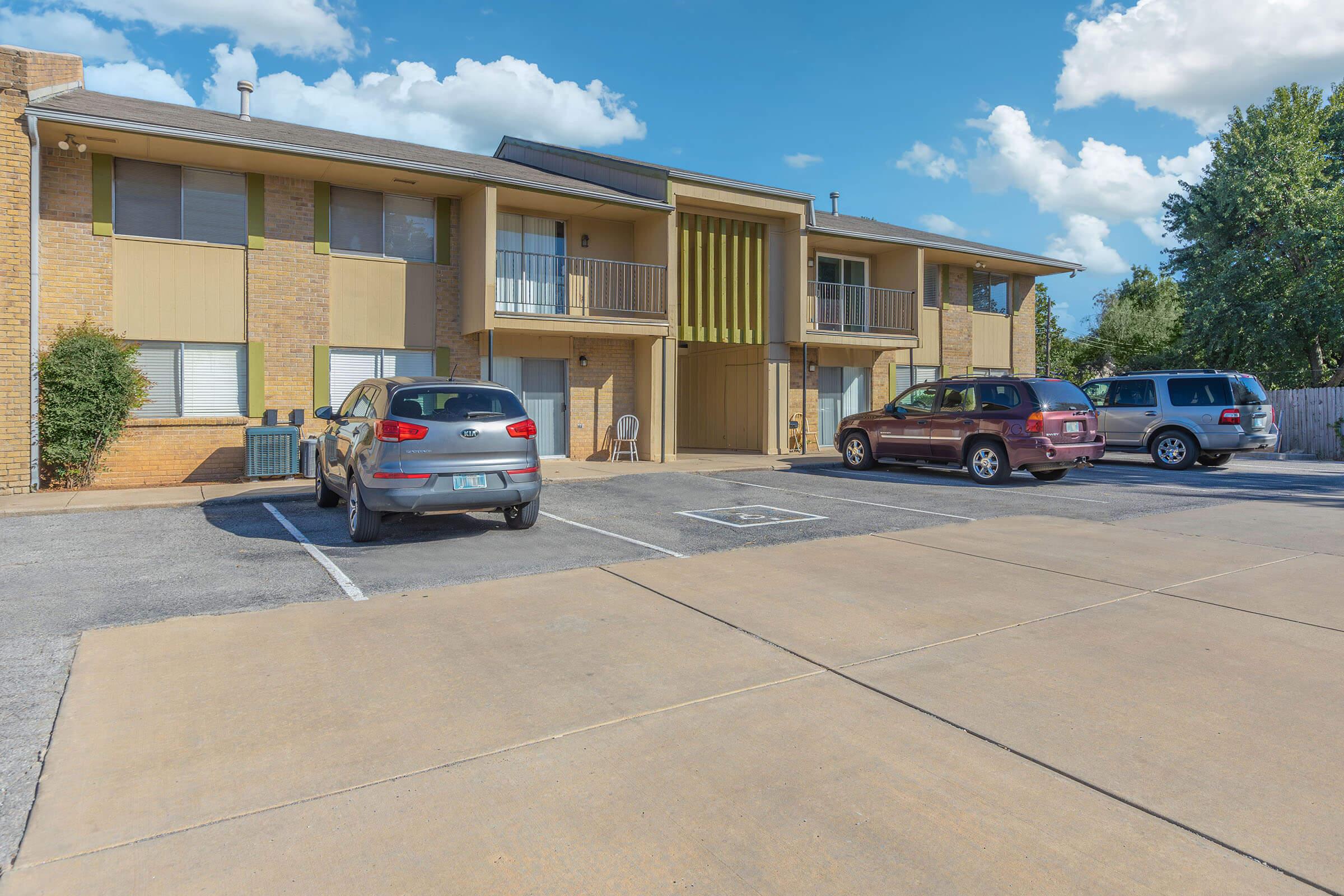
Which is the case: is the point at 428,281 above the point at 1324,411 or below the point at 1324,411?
above

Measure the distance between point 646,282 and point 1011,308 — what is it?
13124 mm

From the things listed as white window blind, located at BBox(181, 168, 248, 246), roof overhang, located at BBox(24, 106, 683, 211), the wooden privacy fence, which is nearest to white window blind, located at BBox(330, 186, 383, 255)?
roof overhang, located at BBox(24, 106, 683, 211)

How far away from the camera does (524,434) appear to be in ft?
26.5

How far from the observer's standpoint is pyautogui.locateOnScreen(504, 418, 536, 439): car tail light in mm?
7973

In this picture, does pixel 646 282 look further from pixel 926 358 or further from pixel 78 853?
pixel 78 853

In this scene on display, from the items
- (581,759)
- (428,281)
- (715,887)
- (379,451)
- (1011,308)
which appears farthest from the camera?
(1011,308)

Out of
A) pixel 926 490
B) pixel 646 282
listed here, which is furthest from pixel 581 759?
pixel 646 282

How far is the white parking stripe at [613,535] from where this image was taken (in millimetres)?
7383

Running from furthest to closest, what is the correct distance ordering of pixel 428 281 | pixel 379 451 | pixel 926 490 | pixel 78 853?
pixel 428 281, pixel 926 490, pixel 379 451, pixel 78 853

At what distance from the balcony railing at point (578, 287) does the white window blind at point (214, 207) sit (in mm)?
4403

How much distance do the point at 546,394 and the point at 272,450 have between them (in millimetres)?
5389

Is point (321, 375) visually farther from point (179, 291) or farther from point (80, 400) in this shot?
point (80, 400)

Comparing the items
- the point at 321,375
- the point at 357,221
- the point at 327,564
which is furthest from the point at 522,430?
the point at 357,221

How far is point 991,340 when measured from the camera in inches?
942
